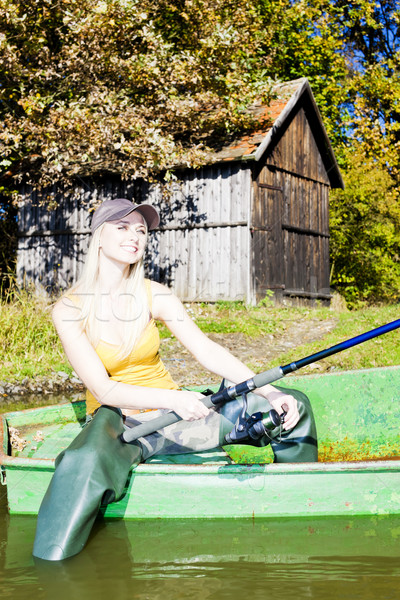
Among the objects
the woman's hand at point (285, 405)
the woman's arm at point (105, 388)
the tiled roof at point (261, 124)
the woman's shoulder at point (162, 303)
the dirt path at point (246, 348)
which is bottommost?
the dirt path at point (246, 348)

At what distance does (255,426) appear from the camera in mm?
3617

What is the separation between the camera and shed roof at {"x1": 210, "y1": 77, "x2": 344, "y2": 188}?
1331cm

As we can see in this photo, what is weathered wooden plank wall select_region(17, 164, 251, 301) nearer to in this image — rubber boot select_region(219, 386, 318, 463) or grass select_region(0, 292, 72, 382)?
grass select_region(0, 292, 72, 382)

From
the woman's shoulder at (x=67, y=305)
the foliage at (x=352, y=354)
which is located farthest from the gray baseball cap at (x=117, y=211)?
the foliage at (x=352, y=354)

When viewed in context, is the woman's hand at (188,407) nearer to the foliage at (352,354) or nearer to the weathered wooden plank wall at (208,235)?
the foliage at (352,354)

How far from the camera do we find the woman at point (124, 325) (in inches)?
147

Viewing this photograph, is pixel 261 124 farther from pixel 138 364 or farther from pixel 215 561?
pixel 215 561

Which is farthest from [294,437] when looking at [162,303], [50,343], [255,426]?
[50,343]

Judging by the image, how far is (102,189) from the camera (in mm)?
15266

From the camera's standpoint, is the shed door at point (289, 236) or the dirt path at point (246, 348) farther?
the shed door at point (289, 236)

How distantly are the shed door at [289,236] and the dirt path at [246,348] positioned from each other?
2240 millimetres

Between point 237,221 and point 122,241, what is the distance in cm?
986

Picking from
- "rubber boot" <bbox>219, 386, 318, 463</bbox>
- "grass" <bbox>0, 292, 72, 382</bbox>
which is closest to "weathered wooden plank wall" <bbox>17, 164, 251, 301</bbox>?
"grass" <bbox>0, 292, 72, 382</bbox>

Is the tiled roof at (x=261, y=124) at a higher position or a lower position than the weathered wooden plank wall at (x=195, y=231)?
higher
